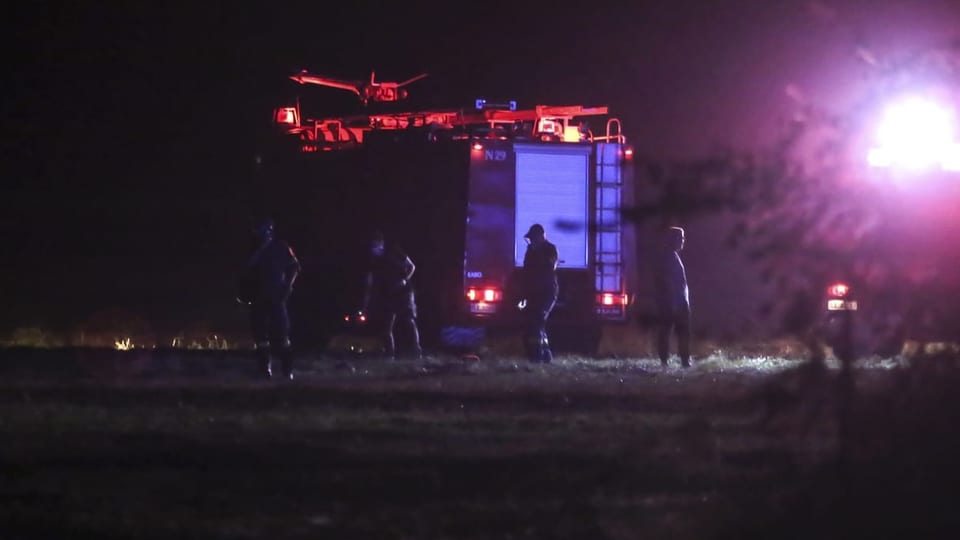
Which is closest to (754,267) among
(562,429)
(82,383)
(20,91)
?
(562,429)

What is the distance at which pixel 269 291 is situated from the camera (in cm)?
1655

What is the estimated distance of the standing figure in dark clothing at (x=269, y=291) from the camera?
54.3 feet

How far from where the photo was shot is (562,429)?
12383 millimetres

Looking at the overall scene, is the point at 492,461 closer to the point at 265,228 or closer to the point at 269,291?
Result: the point at 269,291

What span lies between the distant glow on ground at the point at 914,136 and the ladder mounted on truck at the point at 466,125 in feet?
42.8

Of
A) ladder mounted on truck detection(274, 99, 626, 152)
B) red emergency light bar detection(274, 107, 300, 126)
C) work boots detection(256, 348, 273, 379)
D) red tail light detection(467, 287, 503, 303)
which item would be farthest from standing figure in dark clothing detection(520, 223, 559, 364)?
red emergency light bar detection(274, 107, 300, 126)

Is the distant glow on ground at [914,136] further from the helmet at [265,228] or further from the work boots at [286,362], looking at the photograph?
the work boots at [286,362]

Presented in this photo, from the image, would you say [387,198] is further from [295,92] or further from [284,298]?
[295,92]

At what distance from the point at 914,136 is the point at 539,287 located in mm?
11714

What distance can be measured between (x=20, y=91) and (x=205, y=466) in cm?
2707

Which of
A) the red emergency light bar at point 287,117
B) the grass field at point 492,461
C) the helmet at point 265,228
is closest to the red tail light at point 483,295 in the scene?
the helmet at point 265,228

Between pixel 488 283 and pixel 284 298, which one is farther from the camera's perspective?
pixel 488 283

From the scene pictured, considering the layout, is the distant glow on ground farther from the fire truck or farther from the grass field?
the fire truck

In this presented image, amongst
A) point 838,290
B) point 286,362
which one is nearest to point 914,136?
point 838,290
